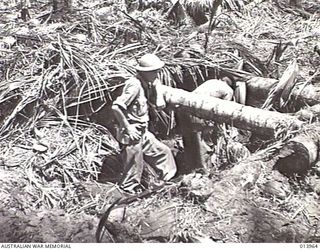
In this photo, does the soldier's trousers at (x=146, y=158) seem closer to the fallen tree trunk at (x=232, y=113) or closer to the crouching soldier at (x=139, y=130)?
the crouching soldier at (x=139, y=130)

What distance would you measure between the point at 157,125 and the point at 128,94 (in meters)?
0.16

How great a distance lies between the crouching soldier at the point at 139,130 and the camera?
1112 mm

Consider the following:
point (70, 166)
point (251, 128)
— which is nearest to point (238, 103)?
point (251, 128)

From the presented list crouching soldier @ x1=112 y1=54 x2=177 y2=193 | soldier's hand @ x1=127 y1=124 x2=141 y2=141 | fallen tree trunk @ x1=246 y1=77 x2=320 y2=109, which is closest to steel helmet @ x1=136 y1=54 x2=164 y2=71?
crouching soldier @ x1=112 y1=54 x2=177 y2=193

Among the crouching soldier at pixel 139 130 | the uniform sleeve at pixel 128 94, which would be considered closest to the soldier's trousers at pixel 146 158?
the crouching soldier at pixel 139 130

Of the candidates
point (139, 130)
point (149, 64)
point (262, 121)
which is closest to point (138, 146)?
point (139, 130)

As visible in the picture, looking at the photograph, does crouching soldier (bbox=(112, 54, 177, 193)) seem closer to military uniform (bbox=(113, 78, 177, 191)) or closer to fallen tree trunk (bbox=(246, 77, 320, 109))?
military uniform (bbox=(113, 78, 177, 191))

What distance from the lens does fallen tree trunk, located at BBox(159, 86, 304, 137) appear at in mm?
1187

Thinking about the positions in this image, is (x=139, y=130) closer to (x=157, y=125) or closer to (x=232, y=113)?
(x=157, y=125)

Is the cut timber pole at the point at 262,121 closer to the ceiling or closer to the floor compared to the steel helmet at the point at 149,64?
closer to the floor

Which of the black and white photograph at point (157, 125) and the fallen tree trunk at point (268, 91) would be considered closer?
the black and white photograph at point (157, 125)

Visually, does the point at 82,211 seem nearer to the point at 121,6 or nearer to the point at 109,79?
the point at 109,79

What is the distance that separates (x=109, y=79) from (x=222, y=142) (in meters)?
0.31

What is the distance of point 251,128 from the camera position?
1.20 metres
